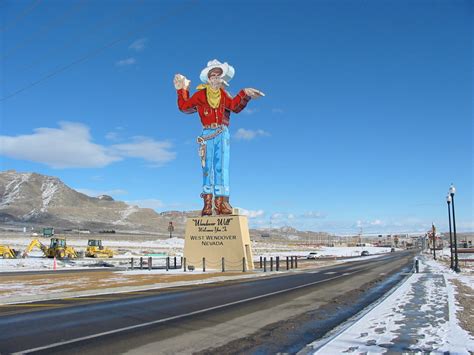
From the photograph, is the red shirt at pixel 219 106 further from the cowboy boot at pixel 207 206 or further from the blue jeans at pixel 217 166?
the cowboy boot at pixel 207 206

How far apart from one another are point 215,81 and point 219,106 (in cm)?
202

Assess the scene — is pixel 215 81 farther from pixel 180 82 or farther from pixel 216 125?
pixel 180 82

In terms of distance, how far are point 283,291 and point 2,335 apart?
452 inches

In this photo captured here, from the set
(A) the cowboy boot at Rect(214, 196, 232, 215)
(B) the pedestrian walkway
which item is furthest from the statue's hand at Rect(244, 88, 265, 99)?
(B) the pedestrian walkway

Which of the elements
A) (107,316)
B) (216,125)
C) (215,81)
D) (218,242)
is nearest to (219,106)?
(216,125)

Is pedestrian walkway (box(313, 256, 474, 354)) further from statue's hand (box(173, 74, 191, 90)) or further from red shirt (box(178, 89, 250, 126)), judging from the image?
statue's hand (box(173, 74, 191, 90))

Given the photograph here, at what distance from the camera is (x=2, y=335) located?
8922 mm

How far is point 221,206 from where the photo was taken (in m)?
34.2

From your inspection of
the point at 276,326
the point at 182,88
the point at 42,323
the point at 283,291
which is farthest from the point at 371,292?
the point at 182,88

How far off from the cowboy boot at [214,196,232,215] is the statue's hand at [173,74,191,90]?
984 centimetres

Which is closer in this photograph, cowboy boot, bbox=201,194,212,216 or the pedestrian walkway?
the pedestrian walkway

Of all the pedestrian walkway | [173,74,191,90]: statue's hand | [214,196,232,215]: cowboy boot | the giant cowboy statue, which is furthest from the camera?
[173,74,191,90]: statue's hand

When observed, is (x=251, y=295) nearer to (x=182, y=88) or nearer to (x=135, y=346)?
(x=135, y=346)

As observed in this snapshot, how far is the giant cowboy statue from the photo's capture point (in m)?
34.4
